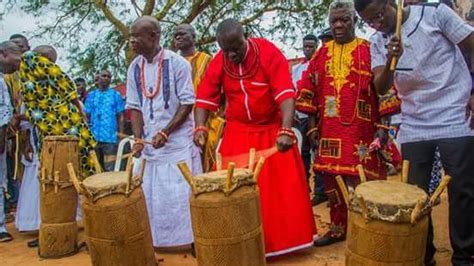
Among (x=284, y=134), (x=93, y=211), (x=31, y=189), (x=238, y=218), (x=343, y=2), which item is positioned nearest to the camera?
(x=238, y=218)

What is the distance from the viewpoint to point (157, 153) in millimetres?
4602

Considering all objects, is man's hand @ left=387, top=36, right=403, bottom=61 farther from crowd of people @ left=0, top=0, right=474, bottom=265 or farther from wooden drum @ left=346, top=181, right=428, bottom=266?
wooden drum @ left=346, top=181, right=428, bottom=266

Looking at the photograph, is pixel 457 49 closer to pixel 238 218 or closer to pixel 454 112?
pixel 454 112

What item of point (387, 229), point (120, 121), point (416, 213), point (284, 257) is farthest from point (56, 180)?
point (120, 121)

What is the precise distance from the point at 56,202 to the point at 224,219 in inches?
89.6

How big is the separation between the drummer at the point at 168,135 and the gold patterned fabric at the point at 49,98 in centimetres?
81

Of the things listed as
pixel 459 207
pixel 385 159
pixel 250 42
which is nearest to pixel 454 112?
pixel 459 207

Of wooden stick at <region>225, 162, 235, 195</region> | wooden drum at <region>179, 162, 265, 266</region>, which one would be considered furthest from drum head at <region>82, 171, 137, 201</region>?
wooden stick at <region>225, 162, 235, 195</region>

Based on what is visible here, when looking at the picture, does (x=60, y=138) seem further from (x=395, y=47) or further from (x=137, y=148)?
(x=395, y=47)

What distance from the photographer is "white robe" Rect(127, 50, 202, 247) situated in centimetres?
453

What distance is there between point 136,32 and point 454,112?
8.22 ft

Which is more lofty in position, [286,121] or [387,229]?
[286,121]

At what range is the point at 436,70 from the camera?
322cm

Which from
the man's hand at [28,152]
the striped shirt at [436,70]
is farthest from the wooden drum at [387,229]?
the man's hand at [28,152]
